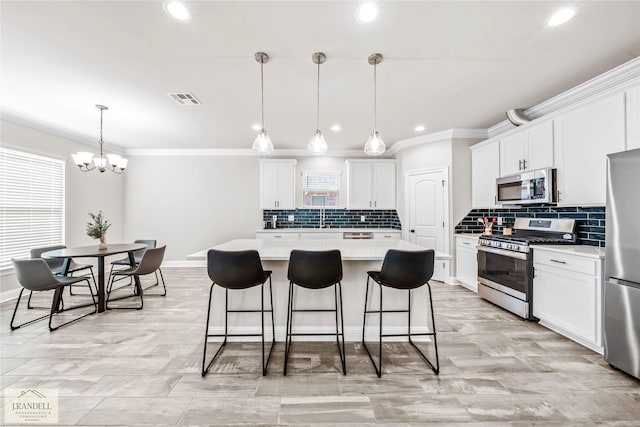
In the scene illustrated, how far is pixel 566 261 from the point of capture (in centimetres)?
247

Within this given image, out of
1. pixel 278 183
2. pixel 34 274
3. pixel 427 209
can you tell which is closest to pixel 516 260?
pixel 427 209

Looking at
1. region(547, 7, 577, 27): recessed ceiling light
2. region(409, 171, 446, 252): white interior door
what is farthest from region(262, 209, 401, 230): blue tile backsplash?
region(547, 7, 577, 27): recessed ceiling light

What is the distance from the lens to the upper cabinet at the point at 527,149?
3000mm

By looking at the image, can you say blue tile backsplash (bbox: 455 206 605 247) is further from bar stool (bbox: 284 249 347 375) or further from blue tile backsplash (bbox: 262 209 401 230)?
bar stool (bbox: 284 249 347 375)

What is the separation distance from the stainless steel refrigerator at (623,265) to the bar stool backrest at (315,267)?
2.14 meters

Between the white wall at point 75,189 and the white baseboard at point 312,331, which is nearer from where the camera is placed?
the white baseboard at point 312,331

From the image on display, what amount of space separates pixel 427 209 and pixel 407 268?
2956mm

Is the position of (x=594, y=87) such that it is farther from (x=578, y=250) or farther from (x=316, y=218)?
(x=316, y=218)

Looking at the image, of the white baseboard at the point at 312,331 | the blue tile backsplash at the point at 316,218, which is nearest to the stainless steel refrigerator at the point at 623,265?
the white baseboard at the point at 312,331

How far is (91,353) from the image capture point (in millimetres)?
2234

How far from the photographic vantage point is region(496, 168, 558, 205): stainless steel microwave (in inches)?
116

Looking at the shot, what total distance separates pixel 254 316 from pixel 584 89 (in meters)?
4.18

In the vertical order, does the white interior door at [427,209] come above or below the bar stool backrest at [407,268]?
above

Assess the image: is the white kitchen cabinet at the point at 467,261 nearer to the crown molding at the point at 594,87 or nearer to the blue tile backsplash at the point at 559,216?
the blue tile backsplash at the point at 559,216
